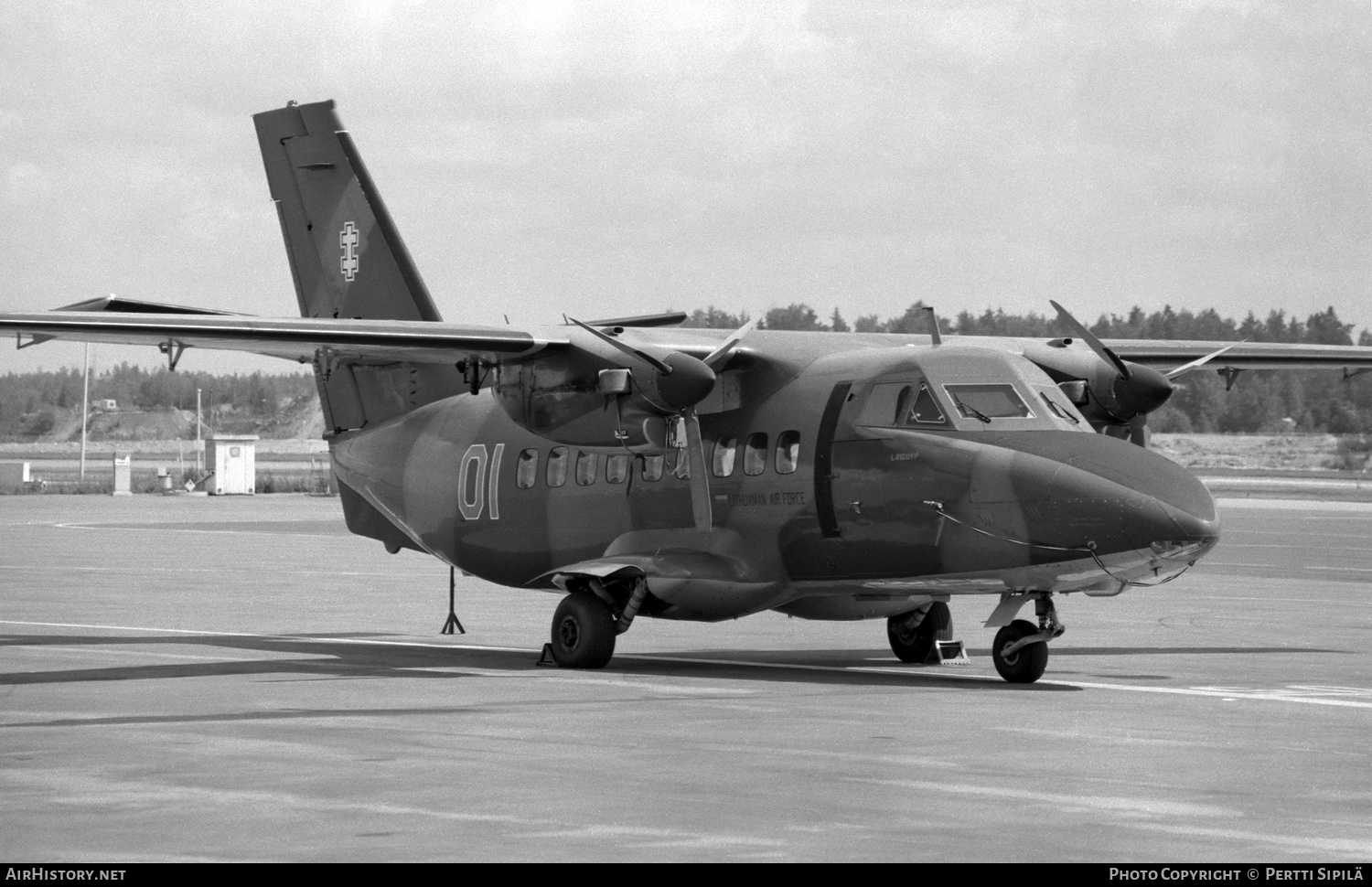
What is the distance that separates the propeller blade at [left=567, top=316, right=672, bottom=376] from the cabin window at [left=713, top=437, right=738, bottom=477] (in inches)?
63.4

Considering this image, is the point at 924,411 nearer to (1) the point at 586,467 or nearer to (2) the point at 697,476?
(2) the point at 697,476

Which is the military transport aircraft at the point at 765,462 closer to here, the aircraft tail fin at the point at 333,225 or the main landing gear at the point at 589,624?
the main landing gear at the point at 589,624

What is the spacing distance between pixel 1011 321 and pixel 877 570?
89762 mm

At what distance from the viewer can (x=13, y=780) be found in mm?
11266

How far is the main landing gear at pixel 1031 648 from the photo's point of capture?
17.5m

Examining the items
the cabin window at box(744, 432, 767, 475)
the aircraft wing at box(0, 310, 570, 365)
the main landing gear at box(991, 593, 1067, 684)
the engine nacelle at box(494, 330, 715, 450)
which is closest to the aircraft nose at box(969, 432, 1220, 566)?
the main landing gear at box(991, 593, 1067, 684)

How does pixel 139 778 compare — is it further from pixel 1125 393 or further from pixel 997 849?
pixel 1125 393

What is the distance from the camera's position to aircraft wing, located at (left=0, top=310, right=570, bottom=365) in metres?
18.2

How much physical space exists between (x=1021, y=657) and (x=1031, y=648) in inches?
5.2

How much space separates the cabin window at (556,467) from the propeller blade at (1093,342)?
5.85 metres

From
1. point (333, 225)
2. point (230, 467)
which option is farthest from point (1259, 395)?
point (333, 225)

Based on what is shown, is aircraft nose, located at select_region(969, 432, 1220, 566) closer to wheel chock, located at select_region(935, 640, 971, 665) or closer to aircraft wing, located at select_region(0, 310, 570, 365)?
wheel chock, located at select_region(935, 640, 971, 665)

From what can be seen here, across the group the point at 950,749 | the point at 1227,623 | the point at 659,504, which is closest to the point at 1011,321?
the point at 1227,623

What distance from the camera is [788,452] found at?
1886 cm
